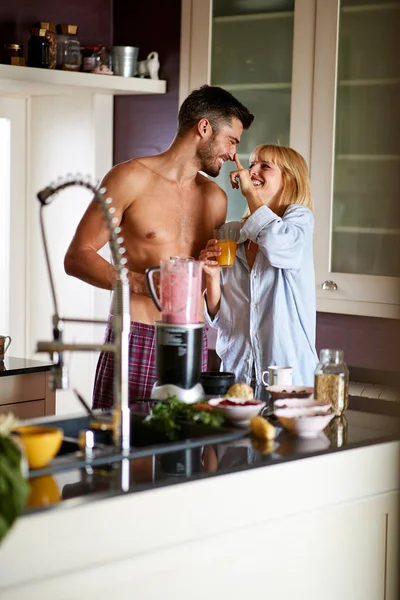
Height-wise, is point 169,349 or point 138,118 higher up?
point 138,118

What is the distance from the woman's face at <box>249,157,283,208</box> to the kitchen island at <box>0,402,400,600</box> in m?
1.01

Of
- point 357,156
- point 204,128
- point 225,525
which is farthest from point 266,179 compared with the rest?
point 225,525

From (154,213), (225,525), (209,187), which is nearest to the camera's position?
(225,525)

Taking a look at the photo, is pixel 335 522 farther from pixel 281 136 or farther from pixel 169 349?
pixel 281 136

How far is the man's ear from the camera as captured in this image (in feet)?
10.6

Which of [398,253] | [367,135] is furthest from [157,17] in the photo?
[398,253]

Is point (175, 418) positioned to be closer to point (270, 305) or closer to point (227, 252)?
point (227, 252)

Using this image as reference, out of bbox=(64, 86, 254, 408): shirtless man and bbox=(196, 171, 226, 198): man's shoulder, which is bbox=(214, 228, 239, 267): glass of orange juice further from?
bbox=(196, 171, 226, 198): man's shoulder

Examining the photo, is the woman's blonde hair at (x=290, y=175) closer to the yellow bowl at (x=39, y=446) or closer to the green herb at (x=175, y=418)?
the green herb at (x=175, y=418)

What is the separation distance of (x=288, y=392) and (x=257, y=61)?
6.51ft

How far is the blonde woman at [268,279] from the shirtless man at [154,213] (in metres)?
0.14

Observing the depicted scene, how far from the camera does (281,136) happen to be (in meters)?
4.07

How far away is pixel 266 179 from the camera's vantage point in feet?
10.6

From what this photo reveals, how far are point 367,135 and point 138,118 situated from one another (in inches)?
50.3
